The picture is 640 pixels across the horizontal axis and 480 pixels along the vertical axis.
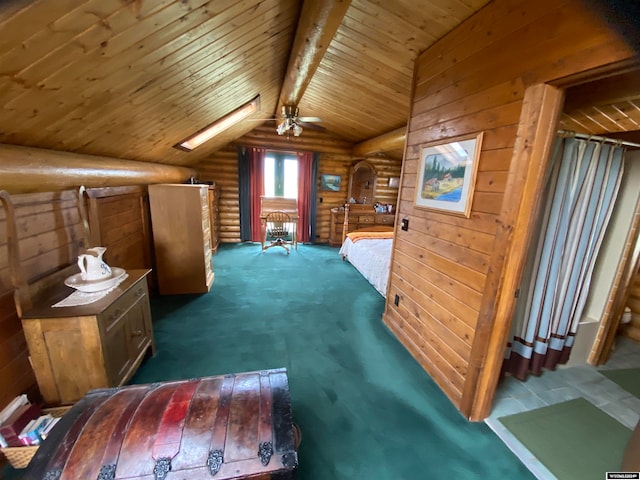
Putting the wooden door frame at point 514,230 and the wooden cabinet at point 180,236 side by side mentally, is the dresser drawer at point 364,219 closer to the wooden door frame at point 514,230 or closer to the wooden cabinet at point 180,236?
the wooden cabinet at point 180,236

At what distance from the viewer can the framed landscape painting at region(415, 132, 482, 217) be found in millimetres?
1803

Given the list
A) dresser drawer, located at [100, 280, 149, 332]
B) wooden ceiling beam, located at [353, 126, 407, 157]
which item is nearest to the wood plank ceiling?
wooden ceiling beam, located at [353, 126, 407, 157]

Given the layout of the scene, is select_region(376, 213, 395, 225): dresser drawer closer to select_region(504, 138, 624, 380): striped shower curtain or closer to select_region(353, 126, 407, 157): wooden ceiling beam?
select_region(353, 126, 407, 157): wooden ceiling beam

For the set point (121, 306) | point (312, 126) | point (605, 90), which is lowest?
point (121, 306)

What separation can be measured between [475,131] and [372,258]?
7.83ft

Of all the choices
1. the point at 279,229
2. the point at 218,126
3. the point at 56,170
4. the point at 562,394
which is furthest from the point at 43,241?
the point at 279,229

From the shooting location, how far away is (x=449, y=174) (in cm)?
200

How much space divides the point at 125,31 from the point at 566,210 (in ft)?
9.44

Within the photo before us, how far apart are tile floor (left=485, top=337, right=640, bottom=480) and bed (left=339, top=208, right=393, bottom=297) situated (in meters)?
1.57

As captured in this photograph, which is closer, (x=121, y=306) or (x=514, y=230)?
(x=514, y=230)

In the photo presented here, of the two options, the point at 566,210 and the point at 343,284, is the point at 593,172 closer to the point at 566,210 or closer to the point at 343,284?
the point at 566,210

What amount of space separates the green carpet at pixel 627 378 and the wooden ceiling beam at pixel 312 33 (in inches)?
142

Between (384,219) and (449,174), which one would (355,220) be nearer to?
(384,219)

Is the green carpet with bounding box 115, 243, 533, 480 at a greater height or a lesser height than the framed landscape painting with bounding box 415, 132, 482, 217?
lesser
